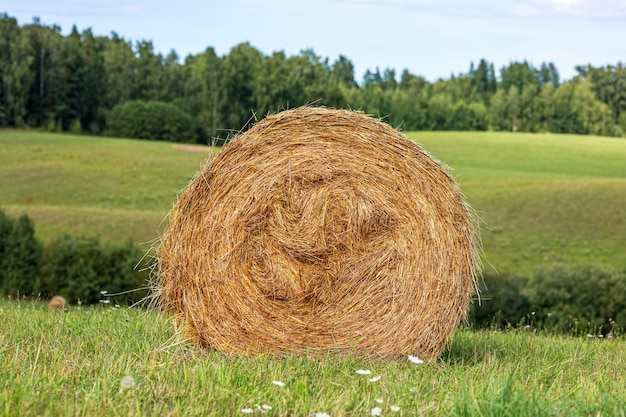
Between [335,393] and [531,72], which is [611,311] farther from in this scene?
[531,72]

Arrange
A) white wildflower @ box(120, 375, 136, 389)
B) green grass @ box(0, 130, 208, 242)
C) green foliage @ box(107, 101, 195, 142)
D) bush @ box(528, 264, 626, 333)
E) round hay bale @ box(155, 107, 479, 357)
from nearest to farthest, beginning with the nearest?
white wildflower @ box(120, 375, 136, 389)
round hay bale @ box(155, 107, 479, 357)
bush @ box(528, 264, 626, 333)
green grass @ box(0, 130, 208, 242)
green foliage @ box(107, 101, 195, 142)

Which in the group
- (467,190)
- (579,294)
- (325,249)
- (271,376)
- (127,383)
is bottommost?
(579,294)

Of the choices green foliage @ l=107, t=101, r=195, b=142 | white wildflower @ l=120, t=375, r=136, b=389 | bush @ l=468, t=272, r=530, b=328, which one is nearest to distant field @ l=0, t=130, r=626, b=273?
bush @ l=468, t=272, r=530, b=328

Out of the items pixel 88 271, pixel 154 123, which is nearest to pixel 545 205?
pixel 88 271

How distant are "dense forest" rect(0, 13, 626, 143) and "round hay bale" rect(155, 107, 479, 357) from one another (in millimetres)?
55661

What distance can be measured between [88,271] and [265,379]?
16597mm

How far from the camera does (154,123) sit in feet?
249

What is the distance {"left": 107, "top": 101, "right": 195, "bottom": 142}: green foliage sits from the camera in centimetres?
7600

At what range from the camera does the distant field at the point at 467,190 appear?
32844 millimetres

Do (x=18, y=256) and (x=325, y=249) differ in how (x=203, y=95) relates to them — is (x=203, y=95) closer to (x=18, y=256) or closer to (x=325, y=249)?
(x=18, y=256)

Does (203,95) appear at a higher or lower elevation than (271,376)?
higher

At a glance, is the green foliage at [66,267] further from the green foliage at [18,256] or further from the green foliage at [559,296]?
the green foliage at [559,296]

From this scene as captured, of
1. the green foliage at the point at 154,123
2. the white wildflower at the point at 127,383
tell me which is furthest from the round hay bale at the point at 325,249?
the green foliage at the point at 154,123

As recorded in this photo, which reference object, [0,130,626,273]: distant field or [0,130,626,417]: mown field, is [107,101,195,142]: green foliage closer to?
[0,130,626,273]: distant field
